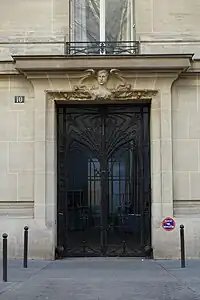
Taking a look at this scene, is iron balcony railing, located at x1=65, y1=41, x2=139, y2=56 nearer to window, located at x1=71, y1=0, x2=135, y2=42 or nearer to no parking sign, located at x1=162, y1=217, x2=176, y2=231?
window, located at x1=71, y1=0, x2=135, y2=42

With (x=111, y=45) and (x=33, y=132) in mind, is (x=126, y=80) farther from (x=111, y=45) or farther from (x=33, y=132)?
(x=33, y=132)

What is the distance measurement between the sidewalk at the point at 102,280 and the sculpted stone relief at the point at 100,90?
14.0 ft

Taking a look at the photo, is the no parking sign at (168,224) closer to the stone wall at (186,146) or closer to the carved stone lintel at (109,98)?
the stone wall at (186,146)

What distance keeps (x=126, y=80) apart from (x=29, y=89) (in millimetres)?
2607

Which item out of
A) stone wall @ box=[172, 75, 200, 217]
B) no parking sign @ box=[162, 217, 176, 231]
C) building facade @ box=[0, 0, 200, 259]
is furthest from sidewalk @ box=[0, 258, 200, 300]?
stone wall @ box=[172, 75, 200, 217]

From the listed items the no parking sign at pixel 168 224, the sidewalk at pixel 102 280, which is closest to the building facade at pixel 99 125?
the no parking sign at pixel 168 224

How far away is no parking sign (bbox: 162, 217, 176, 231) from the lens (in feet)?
43.8

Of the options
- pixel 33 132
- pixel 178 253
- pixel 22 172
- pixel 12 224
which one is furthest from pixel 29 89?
pixel 178 253

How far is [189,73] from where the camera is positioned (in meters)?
13.9

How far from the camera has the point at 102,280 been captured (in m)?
10.3

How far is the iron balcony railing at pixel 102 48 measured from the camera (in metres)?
14.1

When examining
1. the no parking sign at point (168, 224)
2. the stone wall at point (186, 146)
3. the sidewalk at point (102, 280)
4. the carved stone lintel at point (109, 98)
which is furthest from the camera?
the carved stone lintel at point (109, 98)

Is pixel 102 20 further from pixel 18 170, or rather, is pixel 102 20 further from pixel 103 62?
pixel 18 170

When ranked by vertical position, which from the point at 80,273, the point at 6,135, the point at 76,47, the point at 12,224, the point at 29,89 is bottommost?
the point at 80,273
